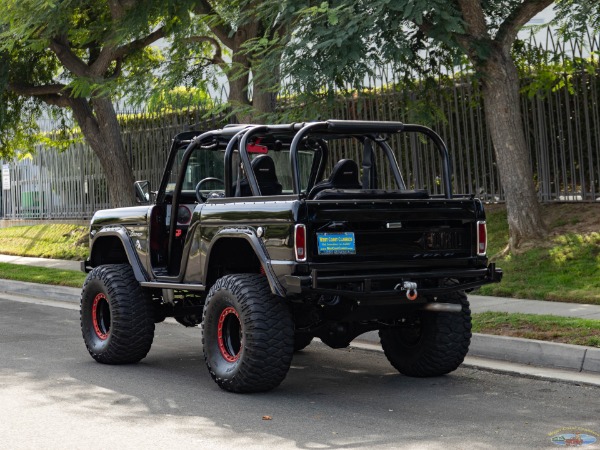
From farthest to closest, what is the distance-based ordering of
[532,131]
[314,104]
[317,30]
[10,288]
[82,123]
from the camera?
[82,123]
[10,288]
[532,131]
[314,104]
[317,30]

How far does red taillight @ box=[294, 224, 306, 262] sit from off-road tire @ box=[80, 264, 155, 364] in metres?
2.43

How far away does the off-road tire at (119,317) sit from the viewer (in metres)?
9.27

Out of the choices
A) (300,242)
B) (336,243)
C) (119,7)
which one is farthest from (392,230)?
(119,7)

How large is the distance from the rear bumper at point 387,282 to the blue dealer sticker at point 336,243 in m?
0.17

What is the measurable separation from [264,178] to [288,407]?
2.05m

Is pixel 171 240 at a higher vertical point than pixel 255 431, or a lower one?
higher

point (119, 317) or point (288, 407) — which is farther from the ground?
point (119, 317)

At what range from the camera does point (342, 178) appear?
28.2ft

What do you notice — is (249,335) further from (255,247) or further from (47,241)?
(47,241)

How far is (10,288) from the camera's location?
18375 millimetres

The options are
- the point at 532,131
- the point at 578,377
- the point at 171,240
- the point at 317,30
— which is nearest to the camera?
the point at 578,377

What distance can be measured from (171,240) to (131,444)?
314cm

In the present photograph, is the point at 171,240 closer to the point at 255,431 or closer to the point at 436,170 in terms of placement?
the point at 255,431

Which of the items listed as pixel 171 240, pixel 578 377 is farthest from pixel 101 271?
pixel 578 377
